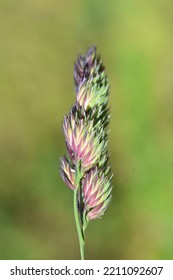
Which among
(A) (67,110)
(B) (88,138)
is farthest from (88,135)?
(A) (67,110)

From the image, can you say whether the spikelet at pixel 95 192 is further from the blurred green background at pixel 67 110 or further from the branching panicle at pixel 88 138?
the blurred green background at pixel 67 110

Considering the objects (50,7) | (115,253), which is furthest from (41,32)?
(115,253)

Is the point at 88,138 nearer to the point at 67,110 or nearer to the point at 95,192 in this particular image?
the point at 95,192

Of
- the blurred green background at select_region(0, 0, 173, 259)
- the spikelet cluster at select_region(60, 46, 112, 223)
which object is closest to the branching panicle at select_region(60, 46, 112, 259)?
the spikelet cluster at select_region(60, 46, 112, 223)

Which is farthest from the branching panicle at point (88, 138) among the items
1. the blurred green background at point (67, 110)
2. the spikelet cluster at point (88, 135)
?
the blurred green background at point (67, 110)
